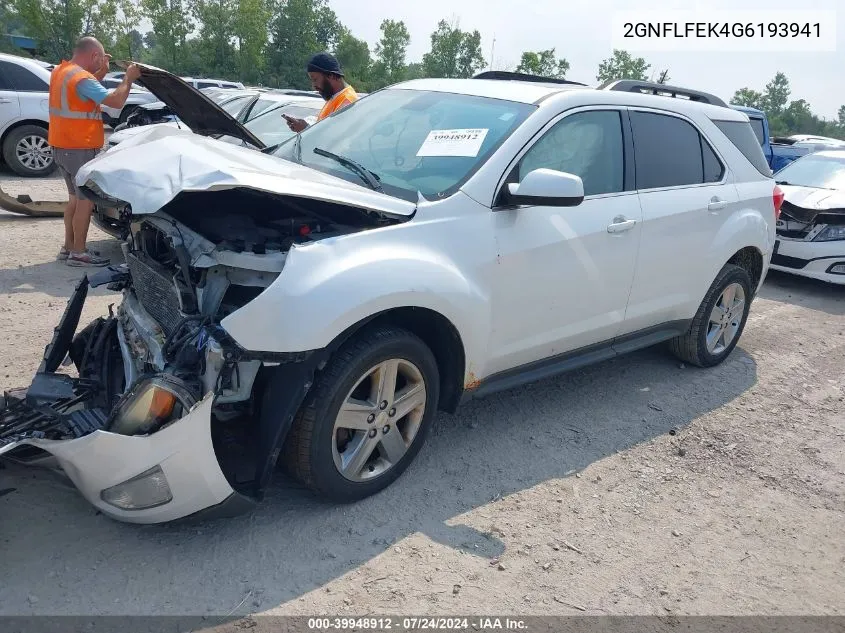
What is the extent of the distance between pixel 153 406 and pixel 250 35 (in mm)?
55561

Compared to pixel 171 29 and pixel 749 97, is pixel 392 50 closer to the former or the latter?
pixel 171 29

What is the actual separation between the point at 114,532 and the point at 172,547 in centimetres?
26

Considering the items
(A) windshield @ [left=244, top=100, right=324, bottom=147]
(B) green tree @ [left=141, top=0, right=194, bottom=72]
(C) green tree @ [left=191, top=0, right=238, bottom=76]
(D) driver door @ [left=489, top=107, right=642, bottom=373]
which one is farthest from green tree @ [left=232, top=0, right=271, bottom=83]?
(D) driver door @ [left=489, top=107, right=642, bottom=373]

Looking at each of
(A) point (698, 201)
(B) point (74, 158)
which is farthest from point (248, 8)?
(A) point (698, 201)

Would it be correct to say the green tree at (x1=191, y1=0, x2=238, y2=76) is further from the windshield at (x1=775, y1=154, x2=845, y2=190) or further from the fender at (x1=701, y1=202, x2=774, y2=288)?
the fender at (x1=701, y1=202, x2=774, y2=288)

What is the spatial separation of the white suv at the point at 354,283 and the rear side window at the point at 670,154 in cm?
Answer: 2

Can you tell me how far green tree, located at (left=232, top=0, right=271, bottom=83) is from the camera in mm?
52531

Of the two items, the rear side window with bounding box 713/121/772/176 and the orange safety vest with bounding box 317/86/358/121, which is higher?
the orange safety vest with bounding box 317/86/358/121

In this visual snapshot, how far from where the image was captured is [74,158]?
6723 mm

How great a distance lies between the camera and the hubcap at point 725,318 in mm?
5055

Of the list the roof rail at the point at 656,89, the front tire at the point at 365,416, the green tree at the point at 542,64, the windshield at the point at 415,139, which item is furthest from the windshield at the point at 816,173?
the green tree at the point at 542,64

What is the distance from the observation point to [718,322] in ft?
16.9

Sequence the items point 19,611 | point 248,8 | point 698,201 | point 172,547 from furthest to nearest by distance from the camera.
→ point 248,8 → point 698,201 → point 172,547 → point 19,611

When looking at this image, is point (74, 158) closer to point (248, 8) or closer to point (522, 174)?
point (522, 174)
